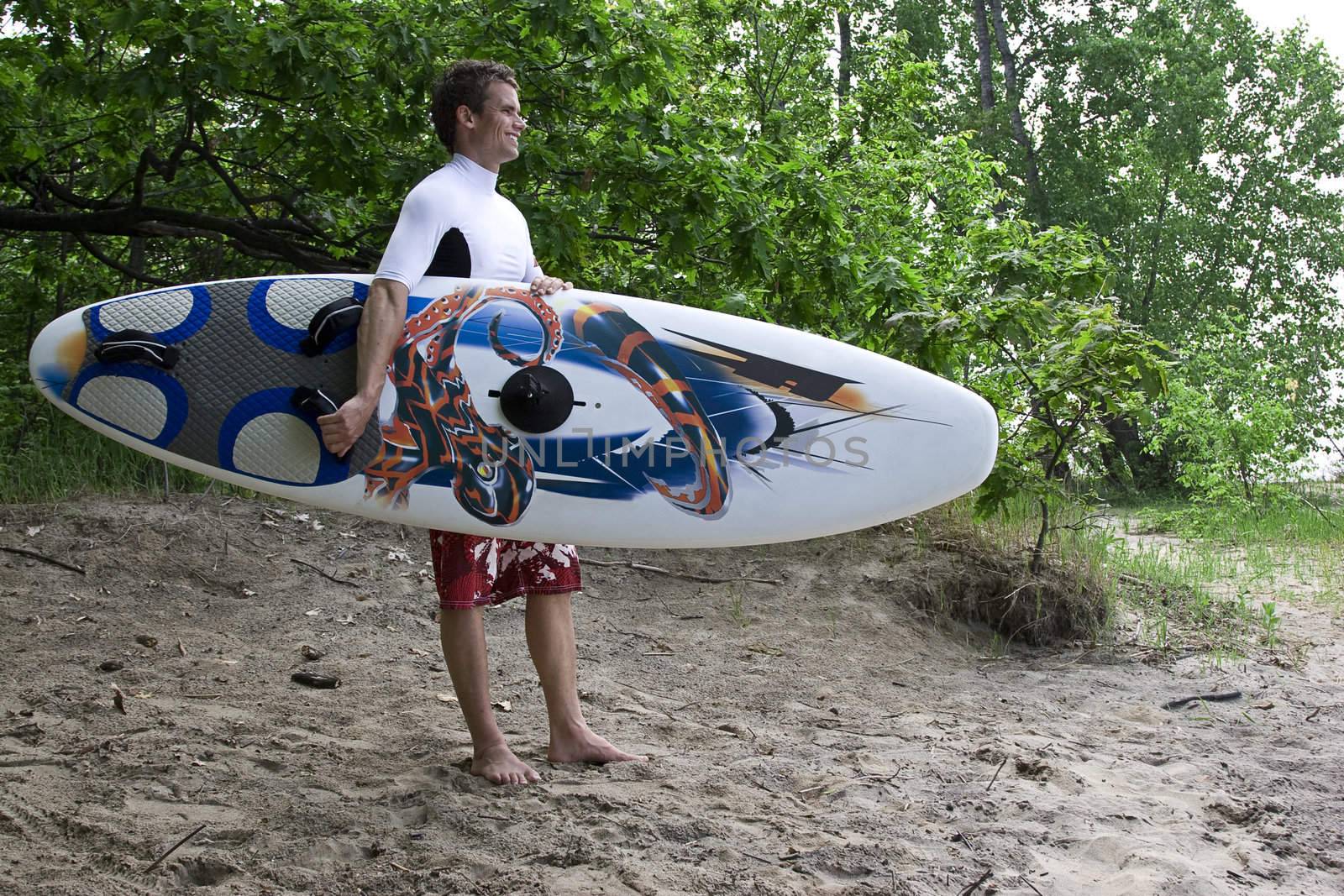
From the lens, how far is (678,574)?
4.52m

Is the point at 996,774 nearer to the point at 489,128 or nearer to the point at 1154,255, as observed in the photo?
the point at 489,128

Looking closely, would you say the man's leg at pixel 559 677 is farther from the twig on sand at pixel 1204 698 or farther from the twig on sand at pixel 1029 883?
the twig on sand at pixel 1204 698

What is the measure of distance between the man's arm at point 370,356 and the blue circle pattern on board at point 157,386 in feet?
1.37

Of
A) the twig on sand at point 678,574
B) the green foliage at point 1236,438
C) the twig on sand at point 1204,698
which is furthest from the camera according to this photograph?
the green foliage at point 1236,438

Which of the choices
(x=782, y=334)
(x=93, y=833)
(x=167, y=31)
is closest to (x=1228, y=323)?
(x=782, y=334)

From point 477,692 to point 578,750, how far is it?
308 millimetres

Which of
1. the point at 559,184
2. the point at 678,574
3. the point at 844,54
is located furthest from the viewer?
the point at 844,54

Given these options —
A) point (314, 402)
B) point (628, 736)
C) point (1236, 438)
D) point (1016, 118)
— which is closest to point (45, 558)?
point (314, 402)

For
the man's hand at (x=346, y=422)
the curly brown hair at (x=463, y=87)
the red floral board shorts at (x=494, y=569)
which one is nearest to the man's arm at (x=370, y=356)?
the man's hand at (x=346, y=422)

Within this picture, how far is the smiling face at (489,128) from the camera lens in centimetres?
237

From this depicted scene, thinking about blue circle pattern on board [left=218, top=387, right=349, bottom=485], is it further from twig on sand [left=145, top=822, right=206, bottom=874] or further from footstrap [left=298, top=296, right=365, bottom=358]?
twig on sand [left=145, top=822, right=206, bottom=874]

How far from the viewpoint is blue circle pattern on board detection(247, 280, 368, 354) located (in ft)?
8.08

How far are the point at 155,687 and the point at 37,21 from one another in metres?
2.29

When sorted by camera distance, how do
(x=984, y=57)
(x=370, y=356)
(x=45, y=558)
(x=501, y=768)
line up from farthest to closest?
1. (x=984, y=57)
2. (x=45, y=558)
3. (x=501, y=768)
4. (x=370, y=356)
